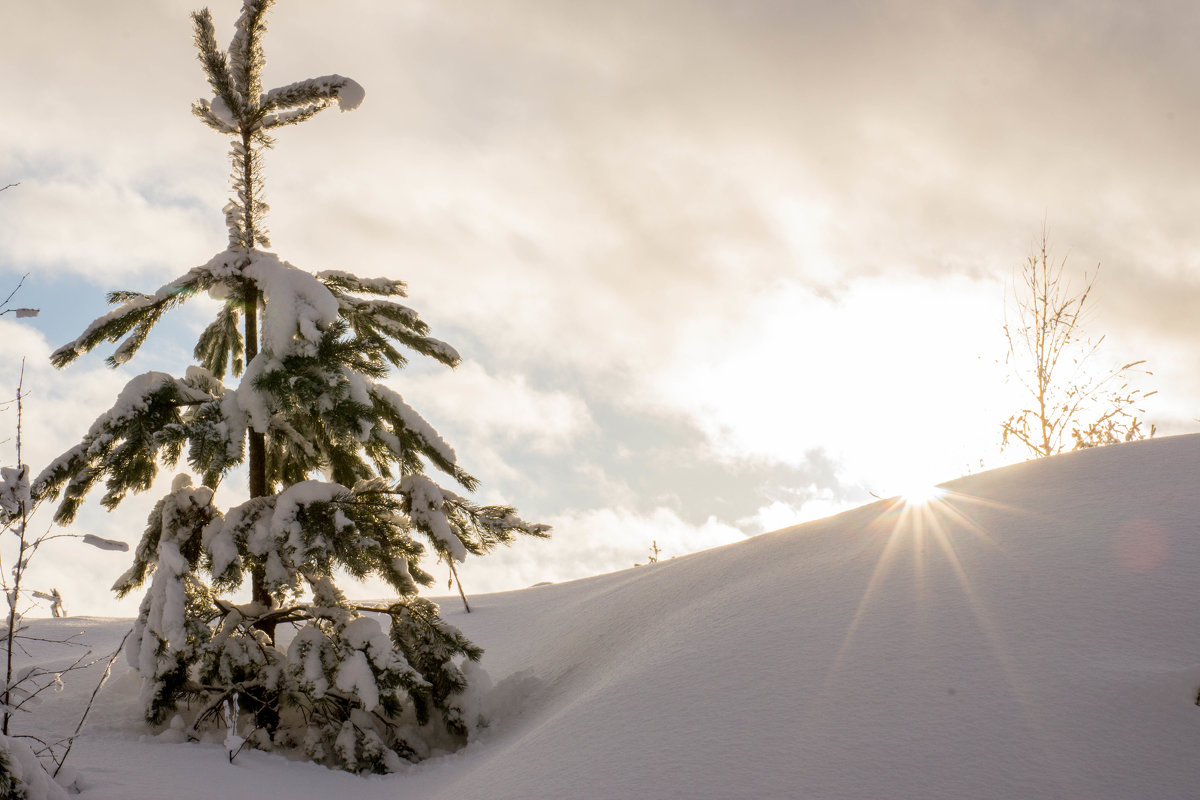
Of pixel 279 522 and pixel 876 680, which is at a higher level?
pixel 279 522

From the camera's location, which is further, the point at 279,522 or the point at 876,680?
the point at 279,522

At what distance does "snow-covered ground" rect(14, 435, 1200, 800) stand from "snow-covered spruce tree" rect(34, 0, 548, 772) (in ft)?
→ 1.47

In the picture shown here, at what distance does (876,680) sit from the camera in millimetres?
3965

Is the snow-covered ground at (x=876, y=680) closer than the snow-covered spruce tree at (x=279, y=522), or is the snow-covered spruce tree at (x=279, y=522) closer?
the snow-covered ground at (x=876, y=680)

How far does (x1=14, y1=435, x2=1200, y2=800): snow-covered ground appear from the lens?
3.42 metres

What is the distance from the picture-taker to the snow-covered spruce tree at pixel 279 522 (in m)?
5.55

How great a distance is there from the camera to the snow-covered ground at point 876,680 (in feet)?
11.2

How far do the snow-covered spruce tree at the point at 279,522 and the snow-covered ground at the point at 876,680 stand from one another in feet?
1.47

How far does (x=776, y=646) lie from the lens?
4.56m

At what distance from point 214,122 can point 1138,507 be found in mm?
8066

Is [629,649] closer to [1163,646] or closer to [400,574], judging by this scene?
[400,574]

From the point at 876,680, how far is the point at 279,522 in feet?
13.4

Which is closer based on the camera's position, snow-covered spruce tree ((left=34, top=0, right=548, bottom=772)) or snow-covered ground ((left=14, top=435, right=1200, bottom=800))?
snow-covered ground ((left=14, top=435, right=1200, bottom=800))

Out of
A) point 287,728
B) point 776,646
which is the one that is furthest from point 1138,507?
point 287,728
